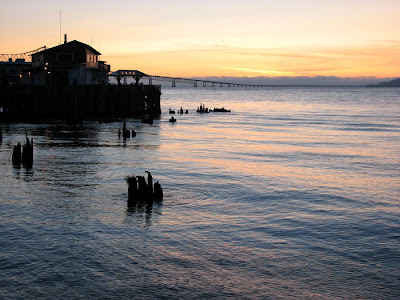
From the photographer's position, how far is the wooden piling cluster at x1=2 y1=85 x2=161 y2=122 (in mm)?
61188

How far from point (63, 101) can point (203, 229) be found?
4940cm

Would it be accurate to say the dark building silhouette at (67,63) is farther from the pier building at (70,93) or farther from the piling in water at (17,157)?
the piling in water at (17,157)

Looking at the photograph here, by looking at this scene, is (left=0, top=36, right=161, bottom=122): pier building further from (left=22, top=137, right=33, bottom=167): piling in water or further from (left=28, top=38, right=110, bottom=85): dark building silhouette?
(left=22, top=137, right=33, bottom=167): piling in water

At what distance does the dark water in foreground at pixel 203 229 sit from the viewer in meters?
12.3

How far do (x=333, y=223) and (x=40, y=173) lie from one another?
50.8 feet

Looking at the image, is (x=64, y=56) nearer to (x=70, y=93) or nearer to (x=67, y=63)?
(x=67, y=63)

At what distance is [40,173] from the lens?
26172 millimetres

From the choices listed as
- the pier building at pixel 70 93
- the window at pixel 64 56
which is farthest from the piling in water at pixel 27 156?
the window at pixel 64 56

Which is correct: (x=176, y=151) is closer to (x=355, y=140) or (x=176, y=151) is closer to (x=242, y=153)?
(x=242, y=153)

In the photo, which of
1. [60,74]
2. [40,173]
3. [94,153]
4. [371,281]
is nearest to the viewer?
[371,281]

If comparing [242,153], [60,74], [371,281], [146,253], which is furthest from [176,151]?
[60,74]

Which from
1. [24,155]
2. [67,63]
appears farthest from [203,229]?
[67,63]

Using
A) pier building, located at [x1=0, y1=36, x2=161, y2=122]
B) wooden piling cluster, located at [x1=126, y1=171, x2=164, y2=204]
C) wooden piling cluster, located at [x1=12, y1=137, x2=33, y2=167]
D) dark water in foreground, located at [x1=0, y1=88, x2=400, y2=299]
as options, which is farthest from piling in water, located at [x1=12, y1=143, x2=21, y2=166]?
pier building, located at [x1=0, y1=36, x2=161, y2=122]

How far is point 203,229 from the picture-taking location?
16.7 meters
